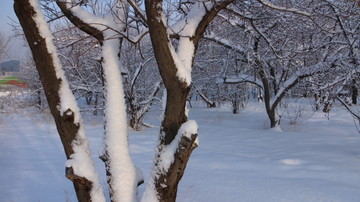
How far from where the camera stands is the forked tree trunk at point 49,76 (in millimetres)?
2201

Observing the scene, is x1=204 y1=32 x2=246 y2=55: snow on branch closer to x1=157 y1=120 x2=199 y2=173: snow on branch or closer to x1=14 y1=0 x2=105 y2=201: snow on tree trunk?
x1=157 y1=120 x2=199 y2=173: snow on branch

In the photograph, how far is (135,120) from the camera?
33.3ft

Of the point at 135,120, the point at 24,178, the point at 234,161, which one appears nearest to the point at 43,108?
the point at 135,120

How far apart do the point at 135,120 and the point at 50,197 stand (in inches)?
261

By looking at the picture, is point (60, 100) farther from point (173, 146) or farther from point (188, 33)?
point (188, 33)

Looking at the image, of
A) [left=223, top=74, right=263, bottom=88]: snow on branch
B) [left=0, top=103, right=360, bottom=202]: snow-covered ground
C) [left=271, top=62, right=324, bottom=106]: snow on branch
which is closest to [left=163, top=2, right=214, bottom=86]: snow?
[left=0, top=103, right=360, bottom=202]: snow-covered ground

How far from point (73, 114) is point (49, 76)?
14.5 inches

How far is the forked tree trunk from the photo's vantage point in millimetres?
2201

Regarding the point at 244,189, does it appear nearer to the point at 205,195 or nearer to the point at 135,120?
the point at 205,195

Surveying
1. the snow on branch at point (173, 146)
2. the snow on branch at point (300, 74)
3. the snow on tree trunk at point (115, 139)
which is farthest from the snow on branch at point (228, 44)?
the snow on branch at point (173, 146)

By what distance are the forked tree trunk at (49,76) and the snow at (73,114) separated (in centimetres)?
2

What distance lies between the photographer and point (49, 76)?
2.26 meters

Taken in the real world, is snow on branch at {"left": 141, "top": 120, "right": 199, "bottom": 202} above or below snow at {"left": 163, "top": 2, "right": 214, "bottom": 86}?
below

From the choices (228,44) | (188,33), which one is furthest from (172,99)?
(228,44)
